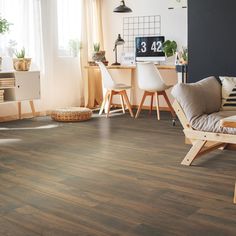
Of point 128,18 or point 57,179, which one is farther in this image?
point 128,18

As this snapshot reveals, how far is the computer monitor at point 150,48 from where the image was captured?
21.4 feet

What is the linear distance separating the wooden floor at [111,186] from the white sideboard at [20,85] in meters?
1.05

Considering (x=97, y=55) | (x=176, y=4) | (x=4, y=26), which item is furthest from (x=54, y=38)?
(x=176, y=4)

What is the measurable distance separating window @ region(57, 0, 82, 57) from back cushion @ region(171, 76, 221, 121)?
3543mm

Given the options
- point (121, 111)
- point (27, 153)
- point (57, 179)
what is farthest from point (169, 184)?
point (121, 111)

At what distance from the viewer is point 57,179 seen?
3.05 metres

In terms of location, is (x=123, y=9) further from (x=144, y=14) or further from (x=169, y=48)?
→ (x=169, y=48)

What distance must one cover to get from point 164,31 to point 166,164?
3.68 metres

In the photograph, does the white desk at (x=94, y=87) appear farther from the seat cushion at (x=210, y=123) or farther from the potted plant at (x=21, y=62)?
the seat cushion at (x=210, y=123)

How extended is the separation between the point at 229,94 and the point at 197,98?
52cm

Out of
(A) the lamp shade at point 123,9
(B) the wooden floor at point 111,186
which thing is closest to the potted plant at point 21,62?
(B) the wooden floor at point 111,186

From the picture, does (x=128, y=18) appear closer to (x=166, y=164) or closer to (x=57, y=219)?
(x=166, y=164)

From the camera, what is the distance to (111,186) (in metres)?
2.87

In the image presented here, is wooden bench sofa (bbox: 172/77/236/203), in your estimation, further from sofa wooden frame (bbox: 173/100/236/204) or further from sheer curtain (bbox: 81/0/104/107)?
sheer curtain (bbox: 81/0/104/107)
